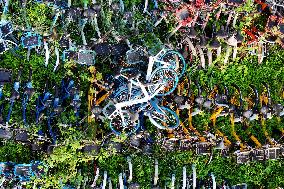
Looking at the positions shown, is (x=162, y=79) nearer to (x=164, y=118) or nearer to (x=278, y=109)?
(x=164, y=118)

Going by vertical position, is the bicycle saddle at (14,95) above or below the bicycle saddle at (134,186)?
above

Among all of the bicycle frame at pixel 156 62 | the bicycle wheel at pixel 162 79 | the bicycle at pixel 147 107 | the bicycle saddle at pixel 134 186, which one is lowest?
the bicycle saddle at pixel 134 186

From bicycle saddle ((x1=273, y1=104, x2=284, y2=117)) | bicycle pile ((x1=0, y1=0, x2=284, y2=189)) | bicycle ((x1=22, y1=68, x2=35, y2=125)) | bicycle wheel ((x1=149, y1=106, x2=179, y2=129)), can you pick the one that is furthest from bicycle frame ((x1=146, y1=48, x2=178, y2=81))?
bicycle saddle ((x1=273, y1=104, x2=284, y2=117))

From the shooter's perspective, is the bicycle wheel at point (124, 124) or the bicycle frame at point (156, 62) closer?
the bicycle frame at point (156, 62)

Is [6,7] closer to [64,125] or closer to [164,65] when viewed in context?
[64,125]

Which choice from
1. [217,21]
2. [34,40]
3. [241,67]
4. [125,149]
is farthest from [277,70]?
[34,40]

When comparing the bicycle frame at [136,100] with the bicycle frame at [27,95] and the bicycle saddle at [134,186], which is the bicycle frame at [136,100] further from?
the bicycle frame at [27,95]

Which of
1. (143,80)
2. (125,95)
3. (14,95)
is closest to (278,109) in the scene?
(143,80)

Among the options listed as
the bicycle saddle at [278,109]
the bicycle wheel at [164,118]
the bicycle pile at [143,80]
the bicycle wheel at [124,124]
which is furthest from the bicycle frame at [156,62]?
the bicycle saddle at [278,109]

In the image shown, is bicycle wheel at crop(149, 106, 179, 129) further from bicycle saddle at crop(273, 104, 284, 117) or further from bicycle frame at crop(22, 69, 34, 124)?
bicycle frame at crop(22, 69, 34, 124)
